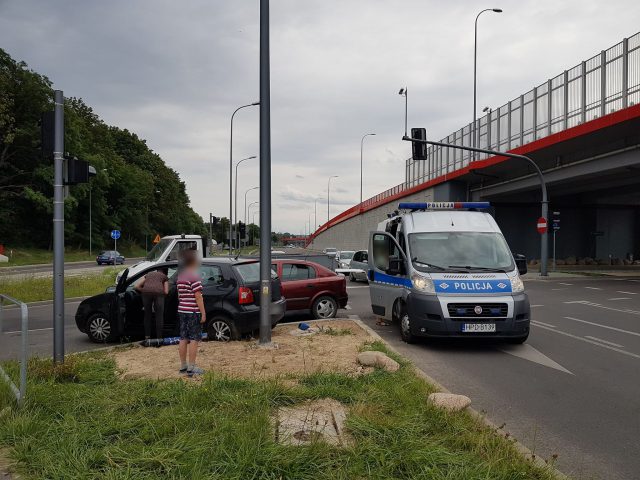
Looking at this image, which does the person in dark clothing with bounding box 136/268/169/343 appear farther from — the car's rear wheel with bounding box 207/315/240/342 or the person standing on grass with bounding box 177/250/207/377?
the person standing on grass with bounding box 177/250/207/377

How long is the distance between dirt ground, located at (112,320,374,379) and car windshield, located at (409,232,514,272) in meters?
1.65

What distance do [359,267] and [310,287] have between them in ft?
42.7

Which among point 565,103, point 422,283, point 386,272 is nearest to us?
point 422,283

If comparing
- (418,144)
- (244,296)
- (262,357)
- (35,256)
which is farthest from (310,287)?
(35,256)

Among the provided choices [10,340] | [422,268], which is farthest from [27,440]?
[422,268]

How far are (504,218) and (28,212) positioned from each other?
4737 centimetres

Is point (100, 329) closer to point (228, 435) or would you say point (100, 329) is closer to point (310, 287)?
point (310, 287)

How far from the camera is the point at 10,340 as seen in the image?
6621mm

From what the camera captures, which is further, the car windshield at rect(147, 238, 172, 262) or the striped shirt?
the car windshield at rect(147, 238, 172, 262)

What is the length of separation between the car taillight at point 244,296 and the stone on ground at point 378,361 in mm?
2737

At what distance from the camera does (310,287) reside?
12703mm

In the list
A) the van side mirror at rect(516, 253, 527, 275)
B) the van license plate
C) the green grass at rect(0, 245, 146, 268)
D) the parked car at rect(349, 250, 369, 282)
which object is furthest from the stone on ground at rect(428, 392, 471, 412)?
the green grass at rect(0, 245, 146, 268)

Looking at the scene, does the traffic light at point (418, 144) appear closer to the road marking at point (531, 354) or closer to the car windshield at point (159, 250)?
the car windshield at point (159, 250)

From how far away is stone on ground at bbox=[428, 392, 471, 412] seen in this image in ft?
15.9
